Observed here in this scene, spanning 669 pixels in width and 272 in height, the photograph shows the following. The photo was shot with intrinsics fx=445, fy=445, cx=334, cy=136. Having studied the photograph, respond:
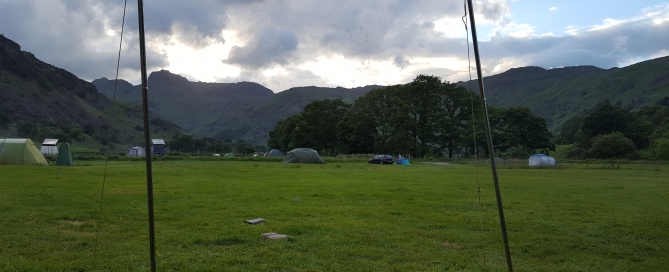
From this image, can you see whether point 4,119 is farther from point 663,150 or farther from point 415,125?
point 663,150

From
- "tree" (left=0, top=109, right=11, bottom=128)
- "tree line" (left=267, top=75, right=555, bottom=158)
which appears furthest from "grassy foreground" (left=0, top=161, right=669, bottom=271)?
"tree" (left=0, top=109, right=11, bottom=128)

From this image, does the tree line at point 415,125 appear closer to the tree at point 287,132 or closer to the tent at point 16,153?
the tree at point 287,132

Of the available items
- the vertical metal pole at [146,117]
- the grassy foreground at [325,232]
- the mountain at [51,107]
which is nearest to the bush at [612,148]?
the grassy foreground at [325,232]

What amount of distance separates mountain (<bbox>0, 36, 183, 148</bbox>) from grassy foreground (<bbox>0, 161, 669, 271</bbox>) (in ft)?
386

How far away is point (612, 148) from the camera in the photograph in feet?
245

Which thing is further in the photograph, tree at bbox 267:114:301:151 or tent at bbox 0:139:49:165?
tree at bbox 267:114:301:151

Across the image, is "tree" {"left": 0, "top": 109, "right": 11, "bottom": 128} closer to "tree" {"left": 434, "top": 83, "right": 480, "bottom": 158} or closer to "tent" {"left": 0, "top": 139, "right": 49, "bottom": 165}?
"tent" {"left": 0, "top": 139, "right": 49, "bottom": 165}

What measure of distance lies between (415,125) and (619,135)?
117ft

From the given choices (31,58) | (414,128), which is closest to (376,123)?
(414,128)

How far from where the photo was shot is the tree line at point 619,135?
73875 millimetres

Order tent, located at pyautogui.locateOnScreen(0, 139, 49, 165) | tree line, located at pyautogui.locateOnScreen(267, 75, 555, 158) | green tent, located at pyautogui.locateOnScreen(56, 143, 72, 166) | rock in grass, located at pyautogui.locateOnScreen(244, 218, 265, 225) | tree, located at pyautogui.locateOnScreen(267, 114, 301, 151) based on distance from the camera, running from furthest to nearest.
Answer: tree, located at pyautogui.locateOnScreen(267, 114, 301, 151)
tree line, located at pyautogui.locateOnScreen(267, 75, 555, 158)
green tent, located at pyautogui.locateOnScreen(56, 143, 72, 166)
tent, located at pyautogui.locateOnScreen(0, 139, 49, 165)
rock in grass, located at pyautogui.locateOnScreen(244, 218, 265, 225)

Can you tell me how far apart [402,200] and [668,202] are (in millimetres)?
9370

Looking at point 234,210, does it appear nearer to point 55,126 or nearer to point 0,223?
point 0,223

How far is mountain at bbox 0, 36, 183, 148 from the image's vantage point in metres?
125
